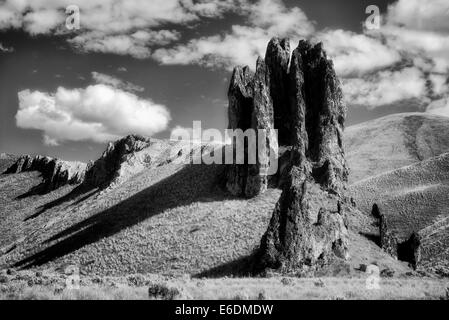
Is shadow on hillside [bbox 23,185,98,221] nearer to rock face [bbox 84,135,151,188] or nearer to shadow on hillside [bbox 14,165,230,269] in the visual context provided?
rock face [bbox 84,135,151,188]

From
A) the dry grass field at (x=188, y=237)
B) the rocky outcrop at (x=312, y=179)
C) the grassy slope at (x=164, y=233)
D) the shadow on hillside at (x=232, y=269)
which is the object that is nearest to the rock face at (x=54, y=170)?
the dry grass field at (x=188, y=237)

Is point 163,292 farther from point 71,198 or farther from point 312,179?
point 71,198

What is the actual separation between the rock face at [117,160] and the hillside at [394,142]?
5527 centimetres

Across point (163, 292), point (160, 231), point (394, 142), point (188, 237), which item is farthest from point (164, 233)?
point (394, 142)

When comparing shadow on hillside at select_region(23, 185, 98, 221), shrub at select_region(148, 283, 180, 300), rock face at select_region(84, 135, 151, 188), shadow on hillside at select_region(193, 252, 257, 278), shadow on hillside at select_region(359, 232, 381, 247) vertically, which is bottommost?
shadow on hillside at select_region(193, 252, 257, 278)

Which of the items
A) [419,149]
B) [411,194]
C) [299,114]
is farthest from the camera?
[419,149]

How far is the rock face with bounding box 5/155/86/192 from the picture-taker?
109250mm

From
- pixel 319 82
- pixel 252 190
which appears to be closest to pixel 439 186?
pixel 319 82

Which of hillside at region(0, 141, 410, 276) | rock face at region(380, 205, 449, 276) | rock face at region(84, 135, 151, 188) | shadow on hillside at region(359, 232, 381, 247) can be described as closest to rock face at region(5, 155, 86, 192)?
rock face at region(84, 135, 151, 188)

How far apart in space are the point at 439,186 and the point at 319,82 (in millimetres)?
34574

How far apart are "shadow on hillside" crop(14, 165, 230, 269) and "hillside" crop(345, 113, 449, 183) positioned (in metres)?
58.5

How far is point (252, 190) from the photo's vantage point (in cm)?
5288
